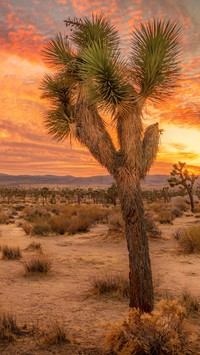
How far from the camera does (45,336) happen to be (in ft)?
19.1

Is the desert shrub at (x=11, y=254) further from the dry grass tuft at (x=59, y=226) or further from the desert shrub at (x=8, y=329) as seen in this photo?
the dry grass tuft at (x=59, y=226)

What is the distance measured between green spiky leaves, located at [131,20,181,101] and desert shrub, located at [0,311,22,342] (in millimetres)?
4420

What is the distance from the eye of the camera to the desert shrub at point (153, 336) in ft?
16.7

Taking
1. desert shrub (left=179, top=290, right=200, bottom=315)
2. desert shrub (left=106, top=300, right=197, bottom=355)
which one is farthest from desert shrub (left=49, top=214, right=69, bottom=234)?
desert shrub (left=106, top=300, right=197, bottom=355)

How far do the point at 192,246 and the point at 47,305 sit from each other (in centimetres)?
742

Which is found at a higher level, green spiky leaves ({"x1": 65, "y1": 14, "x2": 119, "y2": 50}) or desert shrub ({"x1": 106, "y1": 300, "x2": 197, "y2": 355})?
green spiky leaves ({"x1": 65, "y1": 14, "x2": 119, "y2": 50})

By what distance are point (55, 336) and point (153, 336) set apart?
1582 millimetres

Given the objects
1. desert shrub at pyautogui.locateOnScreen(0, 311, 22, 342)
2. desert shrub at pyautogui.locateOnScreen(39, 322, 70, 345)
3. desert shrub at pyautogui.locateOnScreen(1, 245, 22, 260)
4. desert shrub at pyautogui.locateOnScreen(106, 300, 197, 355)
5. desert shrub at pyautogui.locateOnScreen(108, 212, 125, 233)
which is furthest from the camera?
desert shrub at pyautogui.locateOnScreen(108, 212, 125, 233)

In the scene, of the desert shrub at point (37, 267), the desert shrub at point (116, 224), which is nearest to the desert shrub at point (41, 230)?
the desert shrub at point (116, 224)

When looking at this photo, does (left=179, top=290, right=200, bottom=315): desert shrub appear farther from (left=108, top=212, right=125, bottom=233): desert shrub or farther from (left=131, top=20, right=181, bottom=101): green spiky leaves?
(left=108, top=212, right=125, bottom=233): desert shrub

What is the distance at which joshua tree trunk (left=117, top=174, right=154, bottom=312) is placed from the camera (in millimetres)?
6152

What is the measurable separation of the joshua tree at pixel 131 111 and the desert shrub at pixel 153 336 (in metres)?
0.85

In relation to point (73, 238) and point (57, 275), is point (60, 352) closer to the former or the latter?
point (57, 275)

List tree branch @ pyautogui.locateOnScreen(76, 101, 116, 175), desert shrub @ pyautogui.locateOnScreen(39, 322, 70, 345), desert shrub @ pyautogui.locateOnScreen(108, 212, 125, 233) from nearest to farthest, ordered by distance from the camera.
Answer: desert shrub @ pyautogui.locateOnScreen(39, 322, 70, 345), tree branch @ pyautogui.locateOnScreen(76, 101, 116, 175), desert shrub @ pyautogui.locateOnScreen(108, 212, 125, 233)
